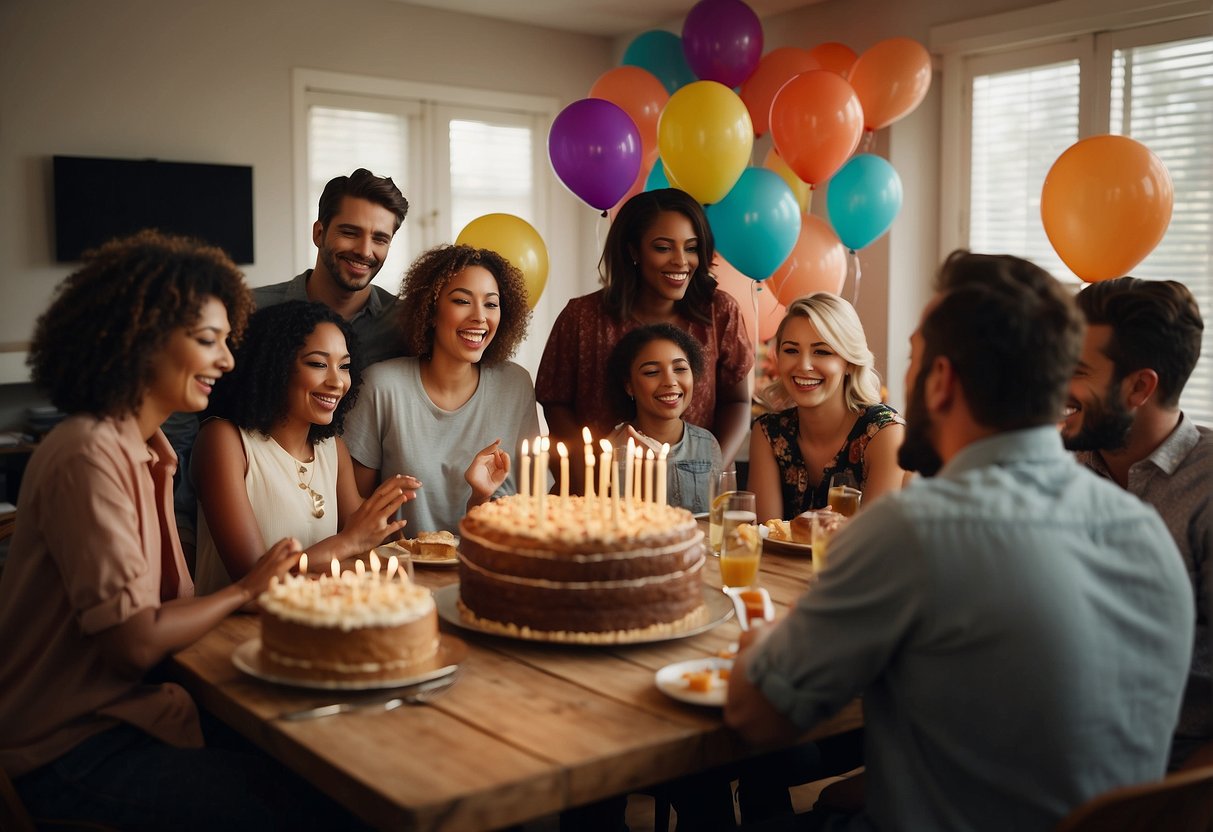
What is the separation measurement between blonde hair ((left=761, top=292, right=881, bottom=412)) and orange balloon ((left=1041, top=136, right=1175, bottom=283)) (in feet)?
3.40

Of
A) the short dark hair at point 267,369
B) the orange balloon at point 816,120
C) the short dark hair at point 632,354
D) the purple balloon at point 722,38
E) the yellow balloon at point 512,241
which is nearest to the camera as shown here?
the short dark hair at point 267,369

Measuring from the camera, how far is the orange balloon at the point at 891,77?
16.5ft

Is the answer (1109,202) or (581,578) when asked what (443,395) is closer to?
(581,578)

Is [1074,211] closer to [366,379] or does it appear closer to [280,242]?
[366,379]

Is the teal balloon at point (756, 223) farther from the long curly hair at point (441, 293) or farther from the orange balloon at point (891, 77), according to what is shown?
the long curly hair at point (441, 293)

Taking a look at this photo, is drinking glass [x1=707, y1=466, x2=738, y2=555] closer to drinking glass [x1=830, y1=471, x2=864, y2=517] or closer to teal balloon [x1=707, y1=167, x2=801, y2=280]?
drinking glass [x1=830, y1=471, x2=864, y2=517]

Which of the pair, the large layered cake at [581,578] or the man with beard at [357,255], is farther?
the man with beard at [357,255]

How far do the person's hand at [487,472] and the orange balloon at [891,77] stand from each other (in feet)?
9.87

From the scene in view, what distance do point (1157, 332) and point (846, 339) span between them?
1058 millimetres

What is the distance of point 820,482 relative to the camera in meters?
3.19

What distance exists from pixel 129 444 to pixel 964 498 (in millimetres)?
1376

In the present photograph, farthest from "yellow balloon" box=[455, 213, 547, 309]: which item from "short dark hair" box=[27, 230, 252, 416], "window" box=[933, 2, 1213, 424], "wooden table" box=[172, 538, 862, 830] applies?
"window" box=[933, 2, 1213, 424]

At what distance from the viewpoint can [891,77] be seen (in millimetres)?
5020

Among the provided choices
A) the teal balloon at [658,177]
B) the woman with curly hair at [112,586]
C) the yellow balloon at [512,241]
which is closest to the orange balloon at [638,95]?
the teal balloon at [658,177]
